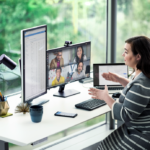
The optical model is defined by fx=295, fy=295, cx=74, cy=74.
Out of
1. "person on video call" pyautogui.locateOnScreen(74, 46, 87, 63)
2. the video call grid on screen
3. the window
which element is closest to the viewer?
the video call grid on screen

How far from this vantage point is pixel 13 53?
2654 millimetres

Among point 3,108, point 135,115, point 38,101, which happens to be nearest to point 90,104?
point 38,101

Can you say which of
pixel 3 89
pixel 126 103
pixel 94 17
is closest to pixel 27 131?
pixel 126 103

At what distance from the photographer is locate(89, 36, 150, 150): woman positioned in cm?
176

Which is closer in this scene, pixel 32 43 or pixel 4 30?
pixel 32 43

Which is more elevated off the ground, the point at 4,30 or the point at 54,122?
the point at 4,30

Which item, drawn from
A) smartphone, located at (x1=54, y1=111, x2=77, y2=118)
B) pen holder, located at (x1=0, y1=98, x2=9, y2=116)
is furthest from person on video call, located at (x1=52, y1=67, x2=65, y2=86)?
pen holder, located at (x1=0, y1=98, x2=9, y2=116)

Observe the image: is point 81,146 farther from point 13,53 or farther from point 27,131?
point 27,131

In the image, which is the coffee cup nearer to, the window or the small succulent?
the small succulent

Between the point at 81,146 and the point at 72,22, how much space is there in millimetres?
1332

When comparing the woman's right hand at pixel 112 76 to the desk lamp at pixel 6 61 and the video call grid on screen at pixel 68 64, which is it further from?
the desk lamp at pixel 6 61

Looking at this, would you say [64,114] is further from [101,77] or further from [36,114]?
[101,77]

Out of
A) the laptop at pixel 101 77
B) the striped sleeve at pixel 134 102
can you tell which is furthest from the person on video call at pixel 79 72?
the striped sleeve at pixel 134 102

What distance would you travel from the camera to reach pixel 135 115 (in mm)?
1764
